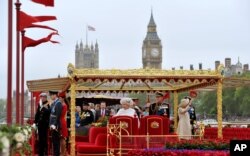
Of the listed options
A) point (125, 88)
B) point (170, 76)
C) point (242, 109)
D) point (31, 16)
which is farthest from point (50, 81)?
point (242, 109)

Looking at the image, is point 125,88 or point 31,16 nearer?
point 31,16

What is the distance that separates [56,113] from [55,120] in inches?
8.8

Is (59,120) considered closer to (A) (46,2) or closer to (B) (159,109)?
(A) (46,2)

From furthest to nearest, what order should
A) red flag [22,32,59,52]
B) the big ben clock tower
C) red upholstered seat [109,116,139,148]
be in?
1. the big ben clock tower
2. red flag [22,32,59,52]
3. red upholstered seat [109,116,139,148]

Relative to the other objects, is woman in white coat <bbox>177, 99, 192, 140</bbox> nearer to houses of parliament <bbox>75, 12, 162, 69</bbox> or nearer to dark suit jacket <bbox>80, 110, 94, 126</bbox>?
dark suit jacket <bbox>80, 110, 94, 126</bbox>

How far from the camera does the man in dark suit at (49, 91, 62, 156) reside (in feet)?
50.6

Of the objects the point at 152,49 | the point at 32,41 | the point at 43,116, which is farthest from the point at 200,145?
the point at 152,49

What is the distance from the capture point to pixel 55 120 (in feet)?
51.0

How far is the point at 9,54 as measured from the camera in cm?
1384

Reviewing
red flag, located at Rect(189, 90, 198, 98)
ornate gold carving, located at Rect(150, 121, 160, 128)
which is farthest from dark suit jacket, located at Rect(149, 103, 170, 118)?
ornate gold carving, located at Rect(150, 121, 160, 128)

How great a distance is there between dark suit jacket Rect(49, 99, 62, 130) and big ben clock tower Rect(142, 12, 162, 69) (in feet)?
500

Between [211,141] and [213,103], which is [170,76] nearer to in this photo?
[211,141]

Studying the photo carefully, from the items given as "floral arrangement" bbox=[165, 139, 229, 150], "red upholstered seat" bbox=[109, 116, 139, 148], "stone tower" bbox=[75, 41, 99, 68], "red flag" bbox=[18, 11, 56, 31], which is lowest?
"floral arrangement" bbox=[165, 139, 229, 150]

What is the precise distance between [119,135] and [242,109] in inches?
2939
